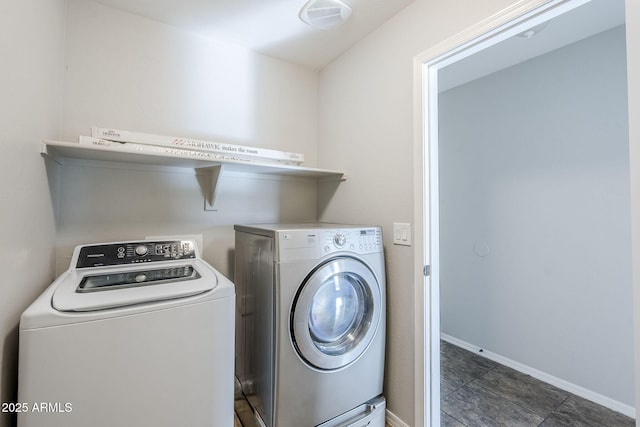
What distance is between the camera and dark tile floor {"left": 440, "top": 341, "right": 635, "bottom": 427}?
65.4 inches

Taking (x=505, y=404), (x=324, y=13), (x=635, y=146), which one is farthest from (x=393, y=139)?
(x=505, y=404)

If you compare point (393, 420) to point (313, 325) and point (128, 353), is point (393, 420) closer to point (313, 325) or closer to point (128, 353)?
point (313, 325)

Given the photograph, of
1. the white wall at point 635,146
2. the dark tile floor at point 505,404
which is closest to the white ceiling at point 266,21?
the white wall at point 635,146

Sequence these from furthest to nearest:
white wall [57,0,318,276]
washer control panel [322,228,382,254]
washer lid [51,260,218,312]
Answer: white wall [57,0,318,276], washer control panel [322,228,382,254], washer lid [51,260,218,312]

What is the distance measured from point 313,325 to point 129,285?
82 centimetres

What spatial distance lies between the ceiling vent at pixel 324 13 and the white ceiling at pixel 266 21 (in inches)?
1.4

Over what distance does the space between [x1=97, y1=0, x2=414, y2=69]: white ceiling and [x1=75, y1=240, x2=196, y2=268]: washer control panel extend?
1.36 m

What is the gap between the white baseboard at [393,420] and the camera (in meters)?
1.52

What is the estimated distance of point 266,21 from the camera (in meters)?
1.68

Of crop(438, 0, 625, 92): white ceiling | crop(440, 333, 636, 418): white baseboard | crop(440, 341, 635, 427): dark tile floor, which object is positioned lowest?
crop(440, 341, 635, 427): dark tile floor

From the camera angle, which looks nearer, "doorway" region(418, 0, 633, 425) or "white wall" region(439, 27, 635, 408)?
"doorway" region(418, 0, 633, 425)

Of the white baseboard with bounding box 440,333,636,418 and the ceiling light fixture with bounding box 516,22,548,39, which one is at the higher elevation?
→ the ceiling light fixture with bounding box 516,22,548,39

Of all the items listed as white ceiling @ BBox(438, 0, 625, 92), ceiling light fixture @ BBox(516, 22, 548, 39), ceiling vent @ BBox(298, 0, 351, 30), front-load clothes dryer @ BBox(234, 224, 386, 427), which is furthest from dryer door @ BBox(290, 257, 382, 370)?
white ceiling @ BBox(438, 0, 625, 92)

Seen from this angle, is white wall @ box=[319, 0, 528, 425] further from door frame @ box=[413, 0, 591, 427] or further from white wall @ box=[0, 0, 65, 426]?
white wall @ box=[0, 0, 65, 426]
